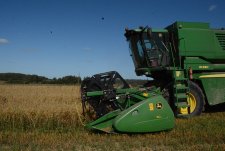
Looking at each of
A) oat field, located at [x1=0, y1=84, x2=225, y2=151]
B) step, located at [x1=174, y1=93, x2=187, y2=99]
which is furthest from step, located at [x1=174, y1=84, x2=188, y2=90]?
oat field, located at [x1=0, y1=84, x2=225, y2=151]

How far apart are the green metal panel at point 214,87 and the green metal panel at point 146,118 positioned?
10.7 ft

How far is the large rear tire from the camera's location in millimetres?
8757

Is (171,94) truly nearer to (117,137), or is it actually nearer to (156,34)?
(156,34)

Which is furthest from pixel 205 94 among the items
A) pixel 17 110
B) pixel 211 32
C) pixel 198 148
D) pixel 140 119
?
pixel 17 110

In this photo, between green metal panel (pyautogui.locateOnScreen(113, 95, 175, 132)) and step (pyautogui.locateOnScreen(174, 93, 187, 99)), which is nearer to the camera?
green metal panel (pyautogui.locateOnScreen(113, 95, 175, 132))

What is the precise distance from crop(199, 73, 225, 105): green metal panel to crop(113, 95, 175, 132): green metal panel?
3.28 m

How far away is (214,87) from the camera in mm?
9359

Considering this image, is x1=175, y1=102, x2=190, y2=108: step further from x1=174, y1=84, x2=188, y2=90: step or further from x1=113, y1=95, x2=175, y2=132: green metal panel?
x1=113, y1=95, x2=175, y2=132: green metal panel

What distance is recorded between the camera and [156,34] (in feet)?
30.4

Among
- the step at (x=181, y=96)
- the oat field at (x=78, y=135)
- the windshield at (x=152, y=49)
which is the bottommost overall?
the oat field at (x=78, y=135)

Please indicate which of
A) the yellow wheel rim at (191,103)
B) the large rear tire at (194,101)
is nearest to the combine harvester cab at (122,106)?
the yellow wheel rim at (191,103)

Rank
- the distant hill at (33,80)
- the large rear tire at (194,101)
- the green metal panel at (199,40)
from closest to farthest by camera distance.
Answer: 1. the large rear tire at (194,101)
2. the green metal panel at (199,40)
3. the distant hill at (33,80)

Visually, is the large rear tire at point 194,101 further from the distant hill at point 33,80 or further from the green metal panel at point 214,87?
the distant hill at point 33,80

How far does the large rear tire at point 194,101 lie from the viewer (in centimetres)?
876
